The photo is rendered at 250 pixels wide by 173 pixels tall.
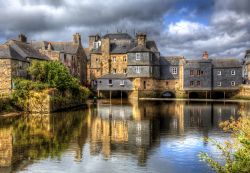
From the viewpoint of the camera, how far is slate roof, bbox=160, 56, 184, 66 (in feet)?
308

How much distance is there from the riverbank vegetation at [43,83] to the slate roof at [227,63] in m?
42.2

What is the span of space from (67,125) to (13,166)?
1707 cm

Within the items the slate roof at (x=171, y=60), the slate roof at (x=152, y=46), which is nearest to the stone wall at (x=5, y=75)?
the slate roof at (x=152, y=46)

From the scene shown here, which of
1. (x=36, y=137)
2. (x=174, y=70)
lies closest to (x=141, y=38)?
(x=174, y=70)

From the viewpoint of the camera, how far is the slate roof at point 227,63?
296 feet

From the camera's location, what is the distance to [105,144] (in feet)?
94.1

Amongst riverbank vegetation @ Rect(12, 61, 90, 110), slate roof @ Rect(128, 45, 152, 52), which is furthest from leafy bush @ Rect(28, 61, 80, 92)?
slate roof @ Rect(128, 45, 152, 52)

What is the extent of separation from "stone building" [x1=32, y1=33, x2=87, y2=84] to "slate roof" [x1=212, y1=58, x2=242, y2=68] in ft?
109

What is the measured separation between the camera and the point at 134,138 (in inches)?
1248

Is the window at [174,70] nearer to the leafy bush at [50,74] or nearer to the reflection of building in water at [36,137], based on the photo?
the leafy bush at [50,74]

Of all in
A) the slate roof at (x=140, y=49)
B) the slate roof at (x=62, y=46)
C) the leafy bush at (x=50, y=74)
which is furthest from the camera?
the slate roof at (x=62, y=46)

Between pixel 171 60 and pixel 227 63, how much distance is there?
1353 cm

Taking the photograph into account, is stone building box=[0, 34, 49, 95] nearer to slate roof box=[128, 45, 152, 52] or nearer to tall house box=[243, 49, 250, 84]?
slate roof box=[128, 45, 152, 52]

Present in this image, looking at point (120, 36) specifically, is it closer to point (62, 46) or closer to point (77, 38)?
point (77, 38)
